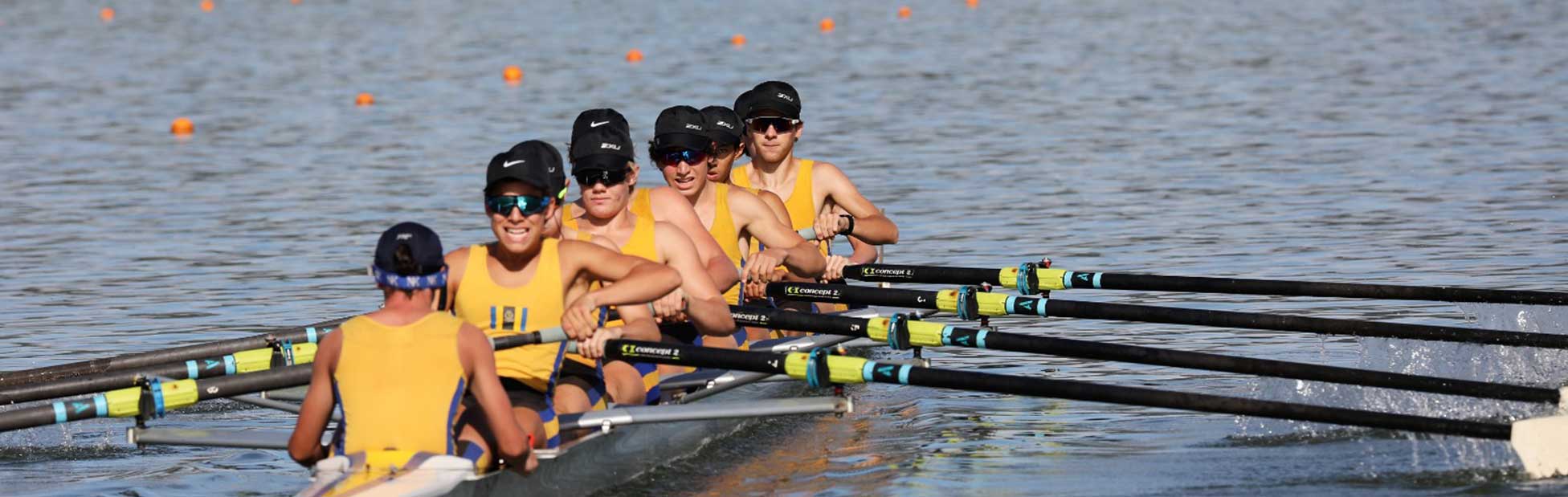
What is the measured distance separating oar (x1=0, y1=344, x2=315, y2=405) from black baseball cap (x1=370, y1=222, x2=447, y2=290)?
189 cm

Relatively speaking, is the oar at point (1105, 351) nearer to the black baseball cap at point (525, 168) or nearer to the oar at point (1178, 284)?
the oar at point (1178, 284)

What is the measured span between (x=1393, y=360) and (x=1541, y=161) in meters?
8.81

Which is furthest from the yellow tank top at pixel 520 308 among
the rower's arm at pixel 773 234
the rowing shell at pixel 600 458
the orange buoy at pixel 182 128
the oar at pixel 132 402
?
the orange buoy at pixel 182 128

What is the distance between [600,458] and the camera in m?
8.15

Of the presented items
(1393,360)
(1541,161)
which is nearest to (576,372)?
(1393,360)

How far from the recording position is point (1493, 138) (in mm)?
20266

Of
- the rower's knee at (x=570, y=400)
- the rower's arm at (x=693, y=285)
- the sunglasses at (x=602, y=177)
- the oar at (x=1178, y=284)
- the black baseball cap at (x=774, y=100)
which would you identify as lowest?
the rower's knee at (x=570, y=400)

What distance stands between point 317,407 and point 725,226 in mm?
3740

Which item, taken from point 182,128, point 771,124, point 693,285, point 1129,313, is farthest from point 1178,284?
point 182,128

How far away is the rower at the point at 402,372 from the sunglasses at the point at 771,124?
478cm

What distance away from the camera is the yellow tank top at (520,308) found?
7.80 m

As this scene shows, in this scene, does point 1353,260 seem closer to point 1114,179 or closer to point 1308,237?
point 1308,237

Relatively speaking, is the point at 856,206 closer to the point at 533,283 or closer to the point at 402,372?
the point at 533,283

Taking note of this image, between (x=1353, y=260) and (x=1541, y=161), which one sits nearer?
(x=1353, y=260)
